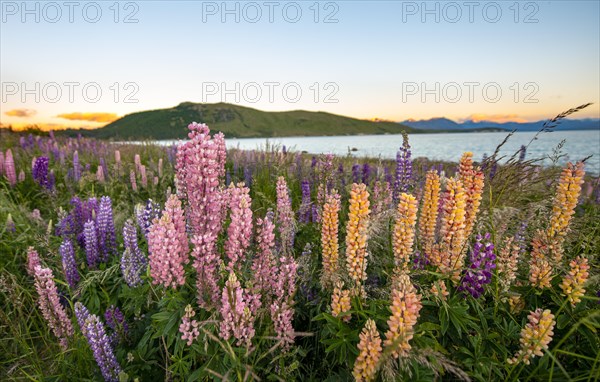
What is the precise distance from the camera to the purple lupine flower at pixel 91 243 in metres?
3.92

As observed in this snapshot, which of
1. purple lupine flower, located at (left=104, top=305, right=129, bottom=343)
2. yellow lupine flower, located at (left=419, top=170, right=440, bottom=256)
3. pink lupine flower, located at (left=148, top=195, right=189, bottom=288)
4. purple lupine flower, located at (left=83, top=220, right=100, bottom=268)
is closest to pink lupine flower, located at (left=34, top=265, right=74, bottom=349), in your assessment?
purple lupine flower, located at (left=104, top=305, right=129, bottom=343)

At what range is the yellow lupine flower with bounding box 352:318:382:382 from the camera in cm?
198

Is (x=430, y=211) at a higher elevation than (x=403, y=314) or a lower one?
higher

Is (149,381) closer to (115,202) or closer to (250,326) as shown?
(250,326)

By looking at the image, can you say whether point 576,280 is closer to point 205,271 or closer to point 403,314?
point 403,314

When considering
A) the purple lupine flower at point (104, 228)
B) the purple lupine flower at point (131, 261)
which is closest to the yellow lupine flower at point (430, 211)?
the purple lupine flower at point (131, 261)

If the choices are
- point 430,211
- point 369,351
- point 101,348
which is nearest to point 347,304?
point 369,351

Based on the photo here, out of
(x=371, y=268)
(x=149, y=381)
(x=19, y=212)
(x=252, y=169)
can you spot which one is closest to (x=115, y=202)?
(x=19, y=212)

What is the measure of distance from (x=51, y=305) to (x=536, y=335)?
3970mm

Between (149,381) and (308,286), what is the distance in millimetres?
1649

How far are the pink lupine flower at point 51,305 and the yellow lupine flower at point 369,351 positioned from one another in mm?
2756

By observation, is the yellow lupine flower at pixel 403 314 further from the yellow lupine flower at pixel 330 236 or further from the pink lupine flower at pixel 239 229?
the pink lupine flower at pixel 239 229

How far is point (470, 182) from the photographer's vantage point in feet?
9.17

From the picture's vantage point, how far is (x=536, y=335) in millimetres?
2088
